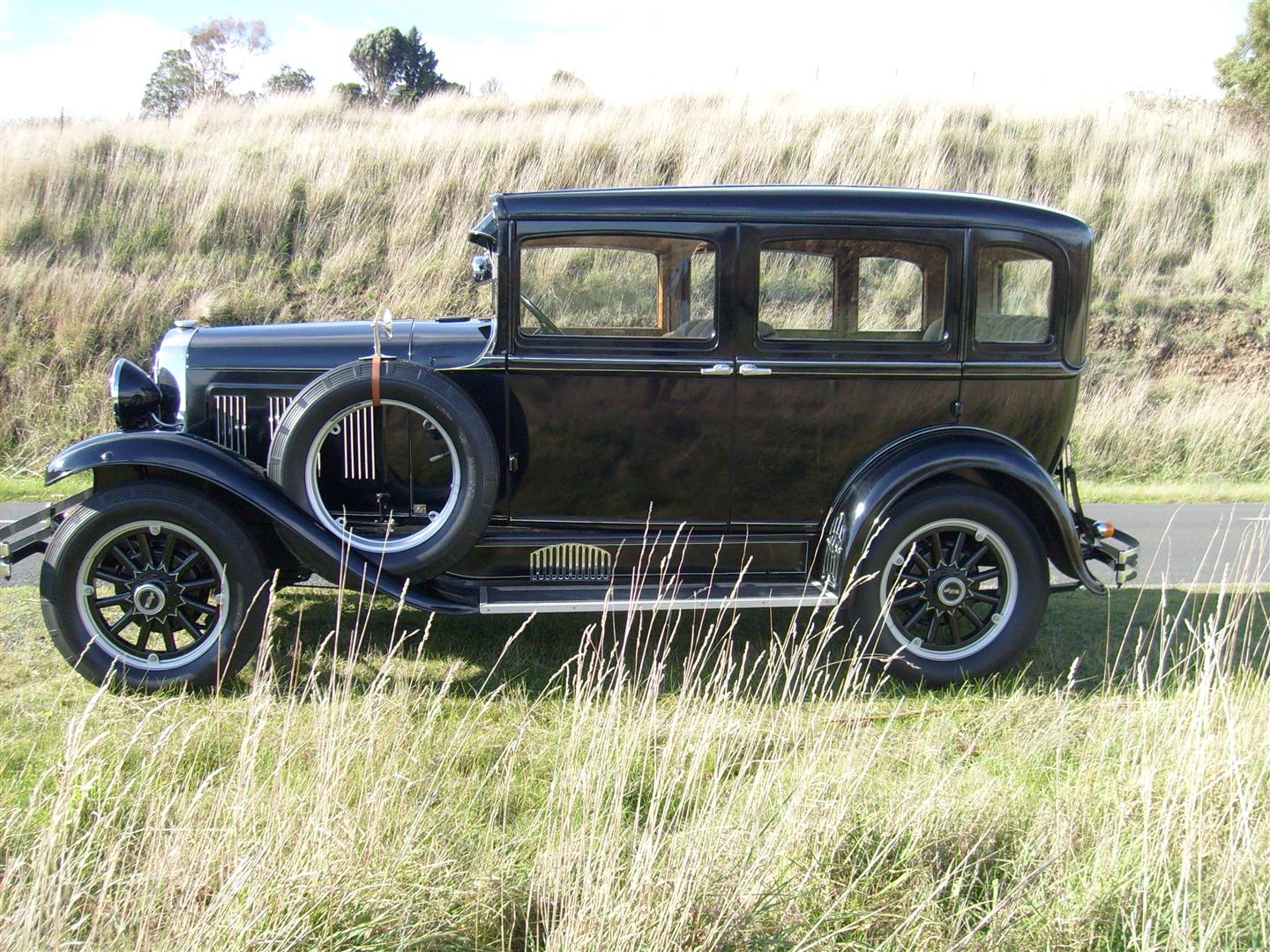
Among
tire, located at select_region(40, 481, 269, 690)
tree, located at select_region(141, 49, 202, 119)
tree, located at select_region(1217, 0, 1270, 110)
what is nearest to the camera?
tire, located at select_region(40, 481, 269, 690)

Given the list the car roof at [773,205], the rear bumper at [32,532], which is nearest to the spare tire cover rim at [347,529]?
the rear bumper at [32,532]

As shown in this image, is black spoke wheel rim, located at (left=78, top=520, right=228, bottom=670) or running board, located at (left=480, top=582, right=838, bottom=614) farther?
running board, located at (left=480, top=582, right=838, bottom=614)

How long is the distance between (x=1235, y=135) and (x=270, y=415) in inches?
808

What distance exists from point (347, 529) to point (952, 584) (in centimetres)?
281

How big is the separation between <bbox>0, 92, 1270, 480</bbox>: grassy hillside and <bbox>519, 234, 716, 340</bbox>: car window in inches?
311

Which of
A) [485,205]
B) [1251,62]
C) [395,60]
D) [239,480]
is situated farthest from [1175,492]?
[395,60]

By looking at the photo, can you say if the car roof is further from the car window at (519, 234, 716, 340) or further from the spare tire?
the spare tire

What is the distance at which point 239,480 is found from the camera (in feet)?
13.9

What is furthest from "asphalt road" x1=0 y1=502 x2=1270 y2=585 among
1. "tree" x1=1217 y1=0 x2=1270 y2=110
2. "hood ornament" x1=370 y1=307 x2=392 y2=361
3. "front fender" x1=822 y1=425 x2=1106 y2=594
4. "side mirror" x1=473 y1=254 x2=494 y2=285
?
"tree" x1=1217 y1=0 x2=1270 y2=110

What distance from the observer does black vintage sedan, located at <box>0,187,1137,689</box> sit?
4.40 metres

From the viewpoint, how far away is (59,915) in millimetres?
2297

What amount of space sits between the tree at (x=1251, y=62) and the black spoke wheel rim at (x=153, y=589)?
27.2 m

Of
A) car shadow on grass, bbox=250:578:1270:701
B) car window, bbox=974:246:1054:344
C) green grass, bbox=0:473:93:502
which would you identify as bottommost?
green grass, bbox=0:473:93:502

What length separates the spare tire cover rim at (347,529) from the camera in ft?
14.3
